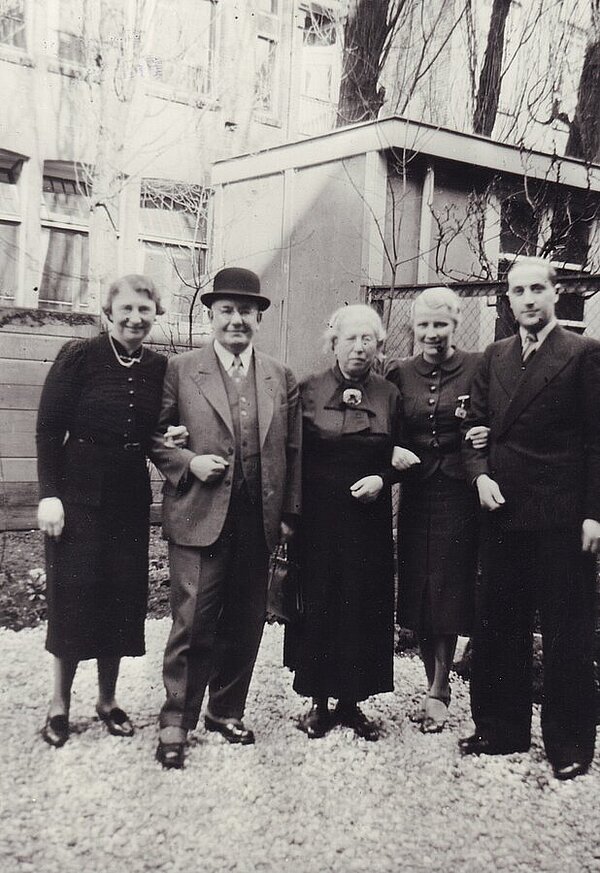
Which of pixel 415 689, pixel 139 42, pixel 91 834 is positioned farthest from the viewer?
pixel 139 42

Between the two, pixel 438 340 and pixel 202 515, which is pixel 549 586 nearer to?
pixel 438 340

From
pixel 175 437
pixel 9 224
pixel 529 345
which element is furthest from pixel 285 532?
pixel 9 224

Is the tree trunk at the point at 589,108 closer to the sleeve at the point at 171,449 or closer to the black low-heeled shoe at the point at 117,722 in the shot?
the sleeve at the point at 171,449

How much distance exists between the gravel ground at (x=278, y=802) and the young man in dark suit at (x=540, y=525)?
0.83 feet

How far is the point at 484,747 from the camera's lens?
3.43 meters

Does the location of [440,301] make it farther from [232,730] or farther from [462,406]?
[232,730]

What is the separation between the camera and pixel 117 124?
758cm

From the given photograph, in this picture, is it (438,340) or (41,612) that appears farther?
(41,612)

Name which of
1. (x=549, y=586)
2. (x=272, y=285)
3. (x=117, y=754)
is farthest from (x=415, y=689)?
(x=272, y=285)

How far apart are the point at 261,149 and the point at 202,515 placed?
560 cm

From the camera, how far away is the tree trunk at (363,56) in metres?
7.01

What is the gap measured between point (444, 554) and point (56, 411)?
176 cm

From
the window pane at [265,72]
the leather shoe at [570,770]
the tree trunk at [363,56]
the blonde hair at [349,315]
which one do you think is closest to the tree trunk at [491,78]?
the tree trunk at [363,56]

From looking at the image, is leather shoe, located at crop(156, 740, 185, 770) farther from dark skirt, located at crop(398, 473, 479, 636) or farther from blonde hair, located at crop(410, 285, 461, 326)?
blonde hair, located at crop(410, 285, 461, 326)
